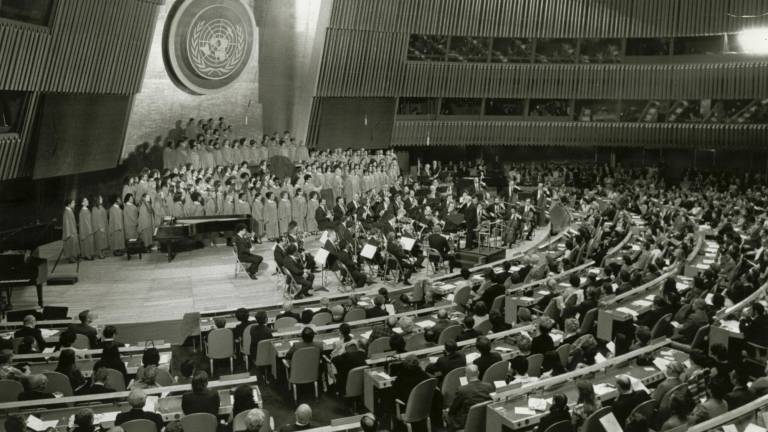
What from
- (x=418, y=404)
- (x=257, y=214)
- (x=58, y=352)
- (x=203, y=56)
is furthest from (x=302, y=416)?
(x=203, y=56)

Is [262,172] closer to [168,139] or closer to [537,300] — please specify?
[168,139]

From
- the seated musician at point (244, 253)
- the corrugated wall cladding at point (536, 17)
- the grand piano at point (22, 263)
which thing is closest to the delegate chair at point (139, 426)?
the grand piano at point (22, 263)

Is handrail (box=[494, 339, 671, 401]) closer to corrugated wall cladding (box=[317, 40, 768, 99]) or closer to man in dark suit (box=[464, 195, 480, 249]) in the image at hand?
man in dark suit (box=[464, 195, 480, 249])

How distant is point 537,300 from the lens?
10961 mm

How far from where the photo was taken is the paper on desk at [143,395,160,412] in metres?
6.89

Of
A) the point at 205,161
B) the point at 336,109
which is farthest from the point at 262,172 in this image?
the point at 336,109

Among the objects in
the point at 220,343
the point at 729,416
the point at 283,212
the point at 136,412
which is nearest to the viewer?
the point at 729,416

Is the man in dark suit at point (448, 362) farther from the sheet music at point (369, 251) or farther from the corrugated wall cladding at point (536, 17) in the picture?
the corrugated wall cladding at point (536, 17)

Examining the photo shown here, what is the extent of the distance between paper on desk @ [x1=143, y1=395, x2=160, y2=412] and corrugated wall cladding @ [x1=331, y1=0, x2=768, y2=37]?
20.3m

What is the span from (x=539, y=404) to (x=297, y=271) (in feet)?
21.1

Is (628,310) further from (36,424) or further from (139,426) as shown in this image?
(36,424)

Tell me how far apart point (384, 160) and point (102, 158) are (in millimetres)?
8492

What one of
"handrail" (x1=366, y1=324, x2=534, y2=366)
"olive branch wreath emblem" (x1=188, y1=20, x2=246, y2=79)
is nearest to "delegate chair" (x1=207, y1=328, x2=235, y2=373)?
"handrail" (x1=366, y1=324, x2=534, y2=366)

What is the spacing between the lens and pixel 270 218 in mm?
17031
